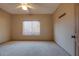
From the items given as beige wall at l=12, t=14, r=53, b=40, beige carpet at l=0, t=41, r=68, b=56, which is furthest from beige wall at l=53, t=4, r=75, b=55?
beige wall at l=12, t=14, r=53, b=40

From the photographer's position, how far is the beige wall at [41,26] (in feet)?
29.2

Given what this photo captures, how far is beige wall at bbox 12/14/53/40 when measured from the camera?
8.90 m

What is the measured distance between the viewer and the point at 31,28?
9023 millimetres

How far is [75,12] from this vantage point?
142 inches

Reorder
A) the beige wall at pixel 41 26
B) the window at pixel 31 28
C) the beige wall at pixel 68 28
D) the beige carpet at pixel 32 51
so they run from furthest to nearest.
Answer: the window at pixel 31 28 < the beige wall at pixel 41 26 < the beige carpet at pixel 32 51 < the beige wall at pixel 68 28

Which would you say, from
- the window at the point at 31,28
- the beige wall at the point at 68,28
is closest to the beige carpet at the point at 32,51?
the beige wall at the point at 68,28

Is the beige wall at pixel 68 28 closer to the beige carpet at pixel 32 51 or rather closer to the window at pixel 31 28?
the beige carpet at pixel 32 51

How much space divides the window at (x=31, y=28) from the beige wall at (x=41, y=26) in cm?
29

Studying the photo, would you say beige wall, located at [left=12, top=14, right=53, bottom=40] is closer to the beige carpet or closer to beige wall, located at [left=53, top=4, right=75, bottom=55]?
the beige carpet

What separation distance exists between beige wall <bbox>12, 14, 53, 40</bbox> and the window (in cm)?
29

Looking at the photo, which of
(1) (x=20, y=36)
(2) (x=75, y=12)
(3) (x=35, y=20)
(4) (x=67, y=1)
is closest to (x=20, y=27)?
(1) (x=20, y=36)

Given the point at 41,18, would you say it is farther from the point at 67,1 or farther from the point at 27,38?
the point at 67,1

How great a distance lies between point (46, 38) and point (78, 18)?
558 cm

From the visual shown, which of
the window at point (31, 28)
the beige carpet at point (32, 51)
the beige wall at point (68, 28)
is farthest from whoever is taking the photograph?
the window at point (31, 28)
